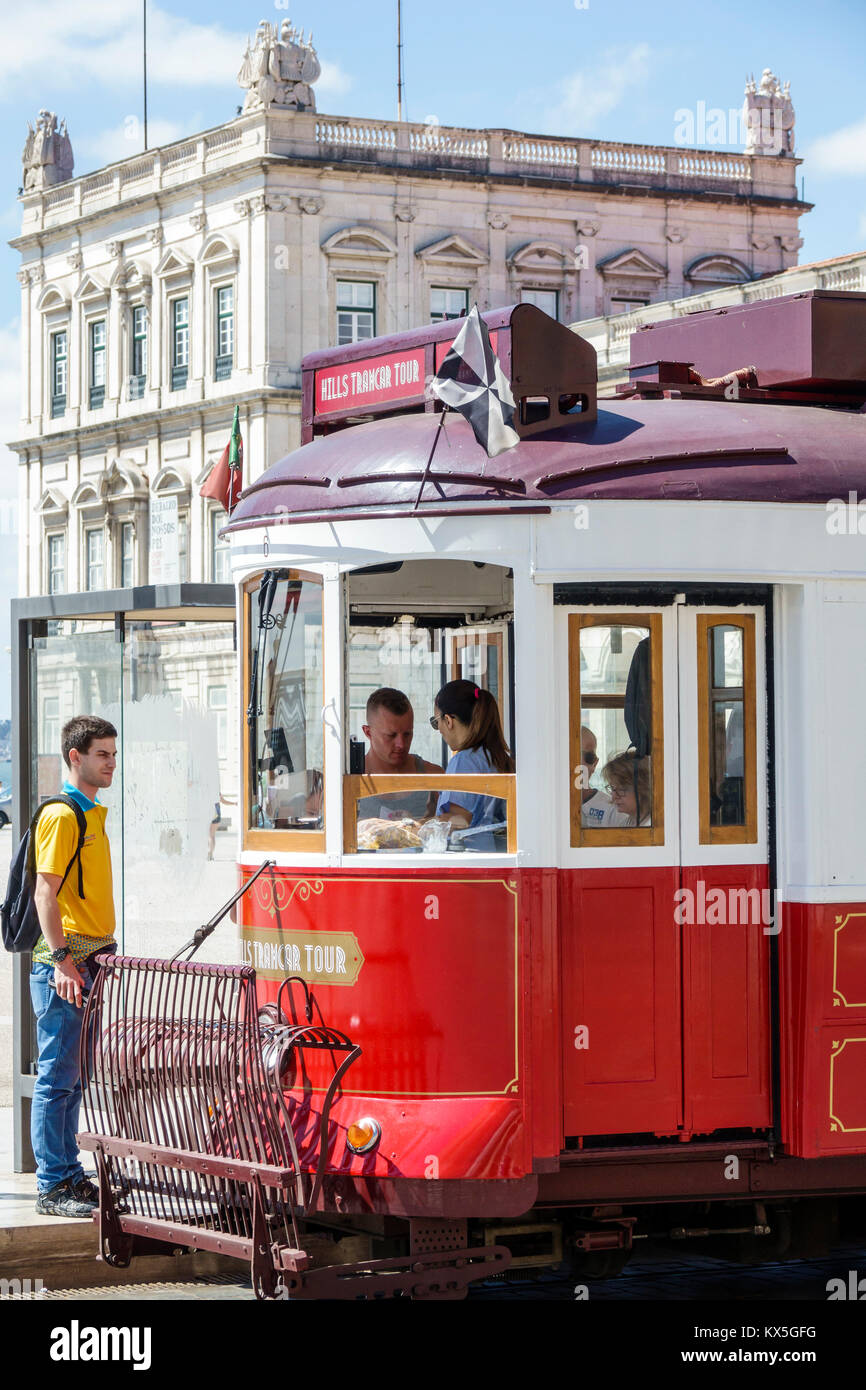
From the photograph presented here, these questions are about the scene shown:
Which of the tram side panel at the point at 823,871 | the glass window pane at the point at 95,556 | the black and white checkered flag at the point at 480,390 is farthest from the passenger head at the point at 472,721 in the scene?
the glass window pane at the point at 95,556

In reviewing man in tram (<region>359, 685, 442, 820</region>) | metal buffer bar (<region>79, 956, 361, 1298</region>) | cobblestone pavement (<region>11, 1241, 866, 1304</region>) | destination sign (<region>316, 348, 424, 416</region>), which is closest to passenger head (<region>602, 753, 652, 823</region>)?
man in tram (<region>359, 685, 442, 820</region>)

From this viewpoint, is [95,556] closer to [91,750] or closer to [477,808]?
[91,750]

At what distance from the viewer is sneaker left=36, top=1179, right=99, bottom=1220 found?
8531 millimetres

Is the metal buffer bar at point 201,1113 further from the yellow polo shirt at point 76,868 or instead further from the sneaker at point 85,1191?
the sneaker at point 85,1191

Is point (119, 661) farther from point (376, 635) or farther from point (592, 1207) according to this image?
point (592, 1207)

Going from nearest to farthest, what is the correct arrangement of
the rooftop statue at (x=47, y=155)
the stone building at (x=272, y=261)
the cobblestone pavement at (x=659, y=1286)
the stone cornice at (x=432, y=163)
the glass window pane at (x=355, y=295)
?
the cobblestone pavement at (x=659, y=1286) → the stone building at (x=272, y=261) → the stone cornice at (x=432, y=163) → the glass window pane at (x=355, y=295) → the rooftop statue at (x=47, y=155)

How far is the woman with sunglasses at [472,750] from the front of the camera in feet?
23.8

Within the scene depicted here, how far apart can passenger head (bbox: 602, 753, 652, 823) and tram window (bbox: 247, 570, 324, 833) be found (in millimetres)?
1057

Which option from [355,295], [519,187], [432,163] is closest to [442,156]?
[432,163]

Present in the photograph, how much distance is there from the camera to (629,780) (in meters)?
7.39

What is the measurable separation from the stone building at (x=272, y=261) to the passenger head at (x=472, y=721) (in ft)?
141

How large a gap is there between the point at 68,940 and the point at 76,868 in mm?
300
